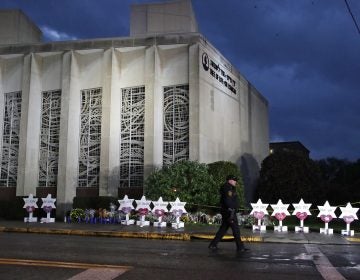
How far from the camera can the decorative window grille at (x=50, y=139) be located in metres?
30.5

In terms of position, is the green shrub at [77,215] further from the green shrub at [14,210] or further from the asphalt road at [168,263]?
the asphalt road at [168,263]

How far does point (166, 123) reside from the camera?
2872 cm

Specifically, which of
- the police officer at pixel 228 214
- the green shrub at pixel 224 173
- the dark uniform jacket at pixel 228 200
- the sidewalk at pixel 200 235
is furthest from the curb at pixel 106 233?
the green shrub at pixel 224 173

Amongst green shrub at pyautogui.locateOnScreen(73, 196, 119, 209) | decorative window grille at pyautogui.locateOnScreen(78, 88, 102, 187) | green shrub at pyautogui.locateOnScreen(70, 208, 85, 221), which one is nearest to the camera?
green shrub at pyautogui.locateOnScreen(70, 208, 85, 221)

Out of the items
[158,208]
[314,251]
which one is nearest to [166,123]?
[158,208]

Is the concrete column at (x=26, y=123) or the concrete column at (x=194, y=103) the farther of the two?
the concrete column at (x=26, y=123)

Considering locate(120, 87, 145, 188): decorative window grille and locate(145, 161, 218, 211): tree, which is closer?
locate(145, 161, 218, 211): tree

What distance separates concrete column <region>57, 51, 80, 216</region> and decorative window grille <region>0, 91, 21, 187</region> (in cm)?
384

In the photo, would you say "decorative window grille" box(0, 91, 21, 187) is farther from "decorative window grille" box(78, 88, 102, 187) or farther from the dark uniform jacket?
the dark uniform jacket

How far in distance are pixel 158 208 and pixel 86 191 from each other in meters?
11.1

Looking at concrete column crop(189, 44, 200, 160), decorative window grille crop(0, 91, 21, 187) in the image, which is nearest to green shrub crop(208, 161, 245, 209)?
concrete column crop(189, 44, 200, 160)

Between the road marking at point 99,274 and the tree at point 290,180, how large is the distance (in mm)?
20862

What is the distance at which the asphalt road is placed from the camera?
25.8ft

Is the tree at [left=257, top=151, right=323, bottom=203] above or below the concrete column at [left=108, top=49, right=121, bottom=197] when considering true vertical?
below
